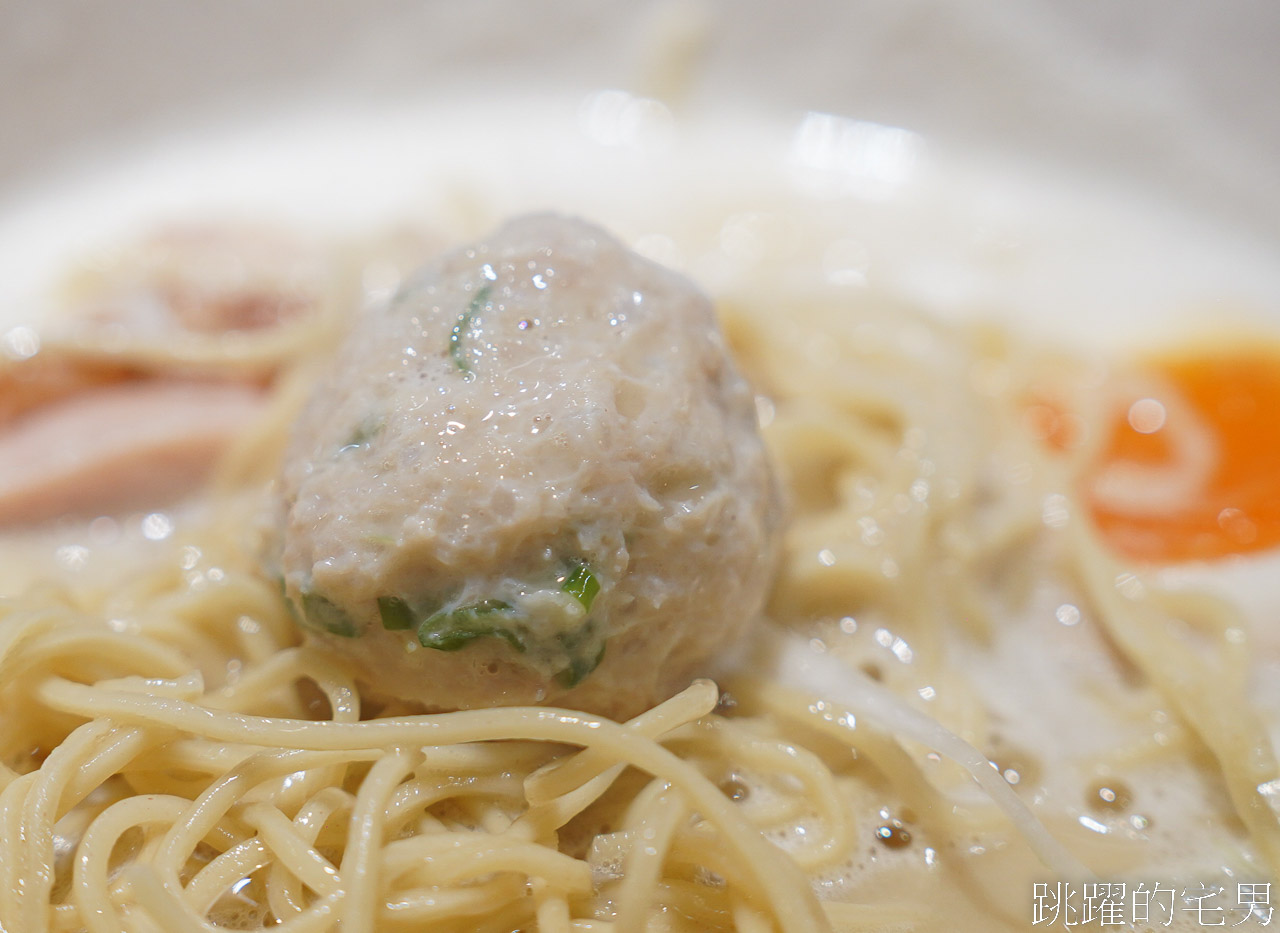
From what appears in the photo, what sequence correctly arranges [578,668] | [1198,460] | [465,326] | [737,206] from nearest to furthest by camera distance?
1. [578,668]
2. [465,326]
3. [1198,460]
4. [737,206]

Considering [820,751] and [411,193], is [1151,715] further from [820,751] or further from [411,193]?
[411,193]

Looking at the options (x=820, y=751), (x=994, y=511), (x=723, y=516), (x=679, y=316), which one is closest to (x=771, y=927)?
(x=820, y=751)

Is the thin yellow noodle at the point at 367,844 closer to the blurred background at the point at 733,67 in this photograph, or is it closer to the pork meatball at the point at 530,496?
the pork meatball at the point at 530,496

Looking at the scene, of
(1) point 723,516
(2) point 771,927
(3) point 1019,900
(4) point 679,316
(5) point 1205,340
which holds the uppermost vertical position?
(4) point 679,316

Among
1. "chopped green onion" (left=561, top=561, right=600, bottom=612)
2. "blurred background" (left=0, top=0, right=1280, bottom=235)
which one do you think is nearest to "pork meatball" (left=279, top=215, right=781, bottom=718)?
"chopped green onion" (left=561, top=561, right=600, bottom=612)

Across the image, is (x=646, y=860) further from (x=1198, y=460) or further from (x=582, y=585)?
(x=1198, y=460)

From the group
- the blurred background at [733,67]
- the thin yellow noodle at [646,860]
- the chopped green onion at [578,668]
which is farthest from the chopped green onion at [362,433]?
the blurred background at [733,67]

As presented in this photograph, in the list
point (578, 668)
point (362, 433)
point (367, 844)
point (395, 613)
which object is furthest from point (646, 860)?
point (362, 433)

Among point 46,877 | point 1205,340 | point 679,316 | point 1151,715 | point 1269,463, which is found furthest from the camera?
point 1205,340

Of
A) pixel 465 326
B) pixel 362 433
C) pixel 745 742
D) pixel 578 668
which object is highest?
pixel 465 326
